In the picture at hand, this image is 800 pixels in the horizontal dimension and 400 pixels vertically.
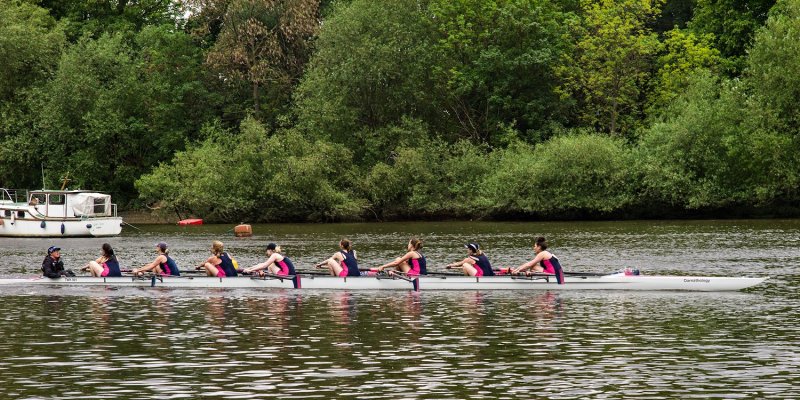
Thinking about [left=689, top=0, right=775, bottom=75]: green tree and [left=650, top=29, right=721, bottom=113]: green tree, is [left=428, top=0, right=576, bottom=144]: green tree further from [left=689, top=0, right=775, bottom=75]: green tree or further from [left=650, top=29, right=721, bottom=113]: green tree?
[left=689, top=0, right=775, bottom=75]: green tree

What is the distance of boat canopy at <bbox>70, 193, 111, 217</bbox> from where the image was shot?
257ft

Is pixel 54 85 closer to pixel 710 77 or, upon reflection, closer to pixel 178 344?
pixel 710 77

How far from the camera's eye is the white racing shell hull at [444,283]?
37.5 meters

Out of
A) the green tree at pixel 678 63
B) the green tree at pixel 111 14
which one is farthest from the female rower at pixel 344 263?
the green tree at pixel 111 14

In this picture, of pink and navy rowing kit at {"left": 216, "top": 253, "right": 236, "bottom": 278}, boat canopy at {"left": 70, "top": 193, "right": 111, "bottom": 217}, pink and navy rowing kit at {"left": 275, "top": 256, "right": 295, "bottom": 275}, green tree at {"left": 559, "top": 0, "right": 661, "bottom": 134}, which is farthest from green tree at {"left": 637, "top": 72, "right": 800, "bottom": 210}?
pink and navy rowing kit at {"left": 216, "top": 253, "right": 236, "bottom": 278}

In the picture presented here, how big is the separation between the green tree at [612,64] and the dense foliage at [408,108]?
0.19 metres

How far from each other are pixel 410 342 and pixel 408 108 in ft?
222

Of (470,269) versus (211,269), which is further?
(211,269)

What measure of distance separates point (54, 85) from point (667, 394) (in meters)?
81.2

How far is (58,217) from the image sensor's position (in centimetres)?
7706

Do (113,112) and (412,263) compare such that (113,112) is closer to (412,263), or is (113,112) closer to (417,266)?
(412,263)

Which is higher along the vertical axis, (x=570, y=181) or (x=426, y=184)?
(x=426, y=184)

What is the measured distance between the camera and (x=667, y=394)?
20562 millimetres

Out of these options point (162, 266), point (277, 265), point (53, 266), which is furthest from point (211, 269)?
point (53, 266)
